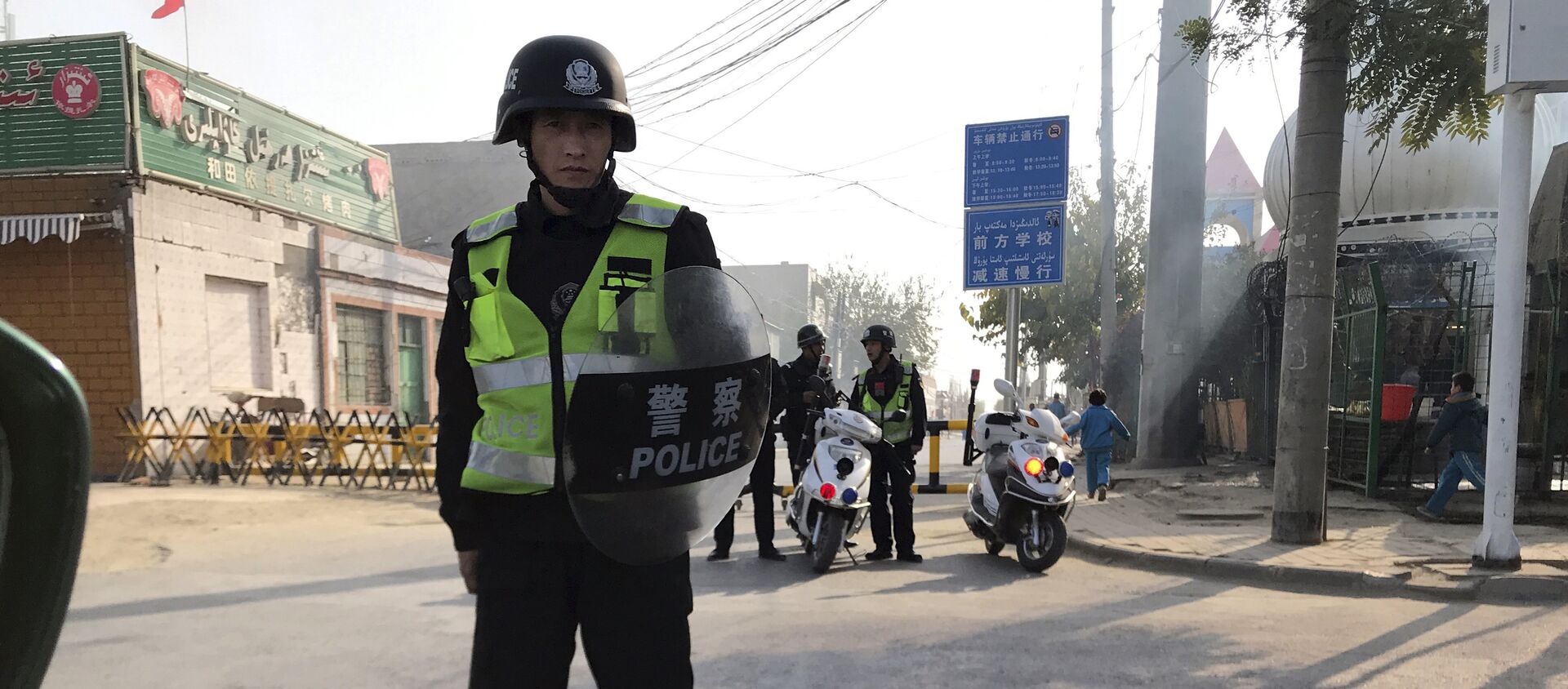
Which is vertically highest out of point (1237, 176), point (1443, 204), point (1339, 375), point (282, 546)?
point (1237, 176)

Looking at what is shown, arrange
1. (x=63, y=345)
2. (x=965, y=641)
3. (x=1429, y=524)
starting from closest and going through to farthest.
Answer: (x=965, y=641), (x=1429, y=524), (x=63, y=345)

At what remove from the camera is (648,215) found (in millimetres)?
2225

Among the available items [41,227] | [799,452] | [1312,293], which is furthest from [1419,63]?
[41,227]

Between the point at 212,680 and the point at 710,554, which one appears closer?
the point at 212,680

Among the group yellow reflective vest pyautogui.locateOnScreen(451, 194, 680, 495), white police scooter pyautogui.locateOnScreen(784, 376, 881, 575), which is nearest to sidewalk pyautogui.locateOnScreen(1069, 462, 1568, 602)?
white police scooter pyautogui.locateOnScreen(784, 376, 881, 575)

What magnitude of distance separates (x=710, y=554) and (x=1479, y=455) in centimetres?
681

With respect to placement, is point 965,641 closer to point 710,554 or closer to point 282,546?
point 710,554

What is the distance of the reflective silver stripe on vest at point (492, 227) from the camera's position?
2248 millimetres

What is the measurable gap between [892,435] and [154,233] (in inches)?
450

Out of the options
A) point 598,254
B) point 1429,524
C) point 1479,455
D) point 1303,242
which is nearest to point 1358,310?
point 1479,455

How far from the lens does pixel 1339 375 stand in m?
12.0

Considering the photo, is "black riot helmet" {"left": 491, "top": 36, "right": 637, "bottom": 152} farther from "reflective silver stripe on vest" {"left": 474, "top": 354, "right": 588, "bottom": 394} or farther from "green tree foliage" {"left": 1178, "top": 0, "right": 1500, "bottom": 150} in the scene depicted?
"green tree foliage" {"left": 1178, "top": 0, "right": 1500, "bottom": 150}

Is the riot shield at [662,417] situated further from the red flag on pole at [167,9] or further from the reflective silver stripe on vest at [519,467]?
the red flag on pole at [167,9]

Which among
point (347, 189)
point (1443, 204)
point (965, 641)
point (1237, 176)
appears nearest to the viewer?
point (965, 641)
